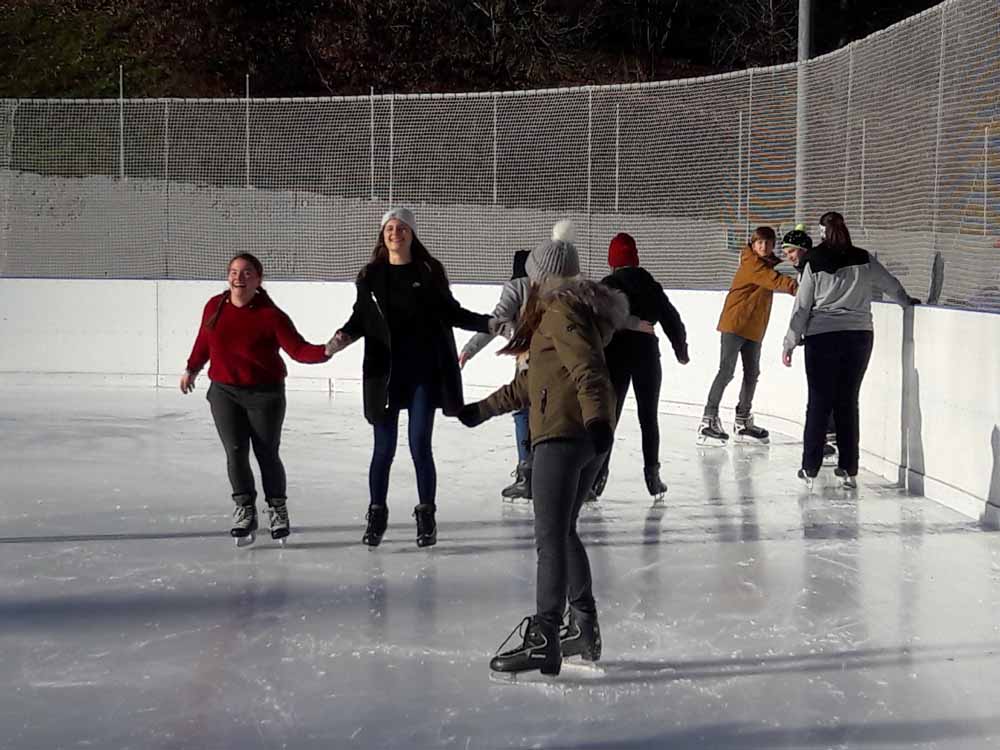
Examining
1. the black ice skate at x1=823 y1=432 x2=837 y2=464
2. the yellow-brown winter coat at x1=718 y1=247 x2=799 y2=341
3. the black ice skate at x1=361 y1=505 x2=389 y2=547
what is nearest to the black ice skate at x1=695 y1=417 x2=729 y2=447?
the yellow-brown winter coat at x1=718 y1=247 x2=799 y2=341

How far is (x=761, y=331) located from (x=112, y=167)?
8671 millimetres

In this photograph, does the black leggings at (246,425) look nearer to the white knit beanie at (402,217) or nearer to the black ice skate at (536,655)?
the white knit beanie at (402,217)

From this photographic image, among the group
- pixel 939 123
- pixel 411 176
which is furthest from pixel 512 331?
pixel 411 176

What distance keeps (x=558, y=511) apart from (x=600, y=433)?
1.04 ft

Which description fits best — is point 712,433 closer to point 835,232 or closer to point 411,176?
point 835,232

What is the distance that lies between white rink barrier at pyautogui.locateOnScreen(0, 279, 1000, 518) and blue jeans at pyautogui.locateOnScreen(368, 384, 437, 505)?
2.81 meters

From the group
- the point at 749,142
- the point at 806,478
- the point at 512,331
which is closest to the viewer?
the point at 512,331

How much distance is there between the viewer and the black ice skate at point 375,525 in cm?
666

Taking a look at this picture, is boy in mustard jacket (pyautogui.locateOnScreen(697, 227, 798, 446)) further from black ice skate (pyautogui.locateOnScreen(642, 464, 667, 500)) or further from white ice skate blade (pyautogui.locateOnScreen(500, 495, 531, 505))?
white ice skate blade (pyautogui.locateOnScreen(500, 495, 531, 505))

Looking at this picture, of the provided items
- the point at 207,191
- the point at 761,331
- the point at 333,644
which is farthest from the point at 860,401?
the point at 207,191

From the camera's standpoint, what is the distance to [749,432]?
1045 centimetres

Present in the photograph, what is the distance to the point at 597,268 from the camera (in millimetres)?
14469

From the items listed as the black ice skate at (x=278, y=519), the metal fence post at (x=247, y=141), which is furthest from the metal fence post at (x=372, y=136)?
the black ice skate at (x=278, y=519)

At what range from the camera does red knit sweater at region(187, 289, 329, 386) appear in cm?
655
